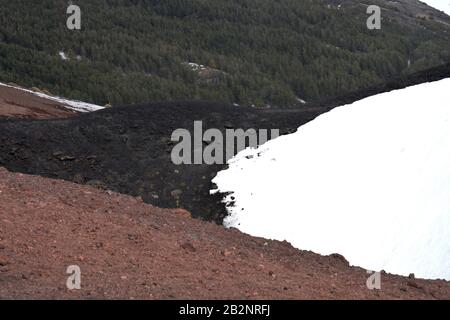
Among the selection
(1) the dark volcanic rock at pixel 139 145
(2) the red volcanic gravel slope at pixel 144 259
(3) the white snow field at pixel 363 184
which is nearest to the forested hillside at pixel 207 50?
(1) the dark volcanic rock at pixel 139 145

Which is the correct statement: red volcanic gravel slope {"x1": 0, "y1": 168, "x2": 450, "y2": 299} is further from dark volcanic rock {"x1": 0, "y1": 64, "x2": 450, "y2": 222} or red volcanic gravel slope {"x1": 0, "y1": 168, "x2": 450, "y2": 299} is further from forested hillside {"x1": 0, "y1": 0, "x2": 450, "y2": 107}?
forested hillside {"x1": 0, "y1": 0, "x2": 450, "y2": 107}

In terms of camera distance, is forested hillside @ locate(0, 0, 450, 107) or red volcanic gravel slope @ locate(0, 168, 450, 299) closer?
red volcanic gravel slope @ locate(0, 168, 450, 299)

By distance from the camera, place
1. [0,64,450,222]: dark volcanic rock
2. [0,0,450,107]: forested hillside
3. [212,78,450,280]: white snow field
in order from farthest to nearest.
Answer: [0,0,450,107]: forested hillside < [0,64,450,222]: dark volcanic rock < [212,78,450,280]: white snow field

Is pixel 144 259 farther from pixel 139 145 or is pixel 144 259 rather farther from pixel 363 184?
pixel 139 145

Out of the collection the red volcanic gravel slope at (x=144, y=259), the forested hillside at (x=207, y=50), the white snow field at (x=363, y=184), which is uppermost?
the forested hillside at (x=207, y=50)

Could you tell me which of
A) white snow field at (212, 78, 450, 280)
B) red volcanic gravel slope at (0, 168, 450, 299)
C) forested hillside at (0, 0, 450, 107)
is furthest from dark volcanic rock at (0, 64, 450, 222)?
forested hillside at (0, 0, 450, 107)

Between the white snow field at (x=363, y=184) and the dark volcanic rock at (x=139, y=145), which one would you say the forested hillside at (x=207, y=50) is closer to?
the dark volcanic rock at (x=139, y=145)

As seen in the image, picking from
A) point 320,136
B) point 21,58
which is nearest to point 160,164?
point 320,136
